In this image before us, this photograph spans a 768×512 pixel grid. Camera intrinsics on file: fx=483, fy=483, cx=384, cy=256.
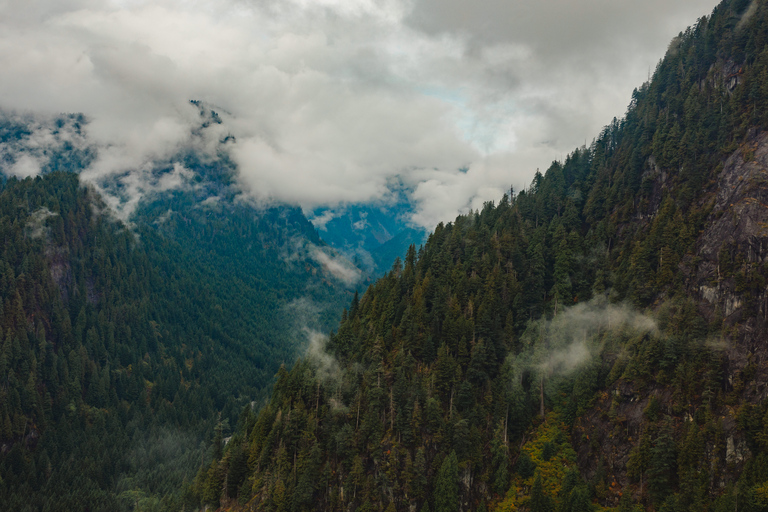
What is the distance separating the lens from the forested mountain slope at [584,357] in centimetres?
9981

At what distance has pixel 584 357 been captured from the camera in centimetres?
12781

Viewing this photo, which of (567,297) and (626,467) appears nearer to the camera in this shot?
(626,467)

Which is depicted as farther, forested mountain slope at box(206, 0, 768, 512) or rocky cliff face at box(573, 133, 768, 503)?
forested mountain slope at box(206, 0, 768, 512)

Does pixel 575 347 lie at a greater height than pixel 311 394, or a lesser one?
greater

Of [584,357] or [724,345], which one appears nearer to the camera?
[724,345]

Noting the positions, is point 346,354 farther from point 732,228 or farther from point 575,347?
point 732,228

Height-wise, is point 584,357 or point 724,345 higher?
point 724,345

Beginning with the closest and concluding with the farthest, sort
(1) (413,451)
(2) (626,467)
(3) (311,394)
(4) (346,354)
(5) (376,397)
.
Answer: (2) (626,467) → (1) (413,451) → (5) (376,397) → (3) (311,394) → (4) (346,354)

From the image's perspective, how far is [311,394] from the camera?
143m

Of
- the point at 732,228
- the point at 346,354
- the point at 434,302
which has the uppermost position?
the point at 732,228

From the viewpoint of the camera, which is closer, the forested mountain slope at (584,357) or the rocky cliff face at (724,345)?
the rocky cliff face at (724,345)

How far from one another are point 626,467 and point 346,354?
8332cm

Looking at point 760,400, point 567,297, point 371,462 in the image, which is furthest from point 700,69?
point 371,462

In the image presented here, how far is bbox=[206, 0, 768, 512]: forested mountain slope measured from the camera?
3930 inches
